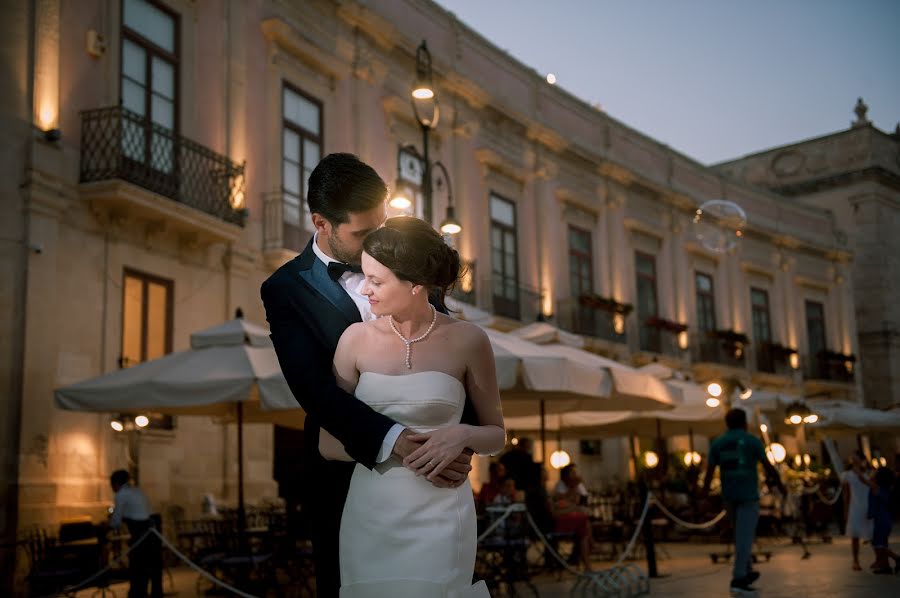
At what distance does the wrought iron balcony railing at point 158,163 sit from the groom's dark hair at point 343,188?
11.3 metres

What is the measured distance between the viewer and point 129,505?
1075 cm

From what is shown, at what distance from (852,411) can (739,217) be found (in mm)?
11759

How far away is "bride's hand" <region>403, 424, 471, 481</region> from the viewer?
2.80 m

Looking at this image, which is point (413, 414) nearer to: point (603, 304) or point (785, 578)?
point (785, 578)

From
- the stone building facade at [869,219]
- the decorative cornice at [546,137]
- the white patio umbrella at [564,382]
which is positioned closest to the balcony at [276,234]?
the white patio umbrella at [564,382]

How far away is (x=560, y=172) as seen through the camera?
26.8 meters

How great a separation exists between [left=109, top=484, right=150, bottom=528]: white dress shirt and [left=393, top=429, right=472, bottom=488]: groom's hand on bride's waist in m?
8.53

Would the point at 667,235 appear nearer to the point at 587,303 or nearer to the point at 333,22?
the point at 587,303

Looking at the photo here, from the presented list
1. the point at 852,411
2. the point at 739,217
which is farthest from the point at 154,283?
the point at 852,411

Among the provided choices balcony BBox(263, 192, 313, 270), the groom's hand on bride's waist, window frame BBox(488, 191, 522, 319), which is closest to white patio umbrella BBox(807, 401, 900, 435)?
window frame BBox(488, 191, 522, 319)

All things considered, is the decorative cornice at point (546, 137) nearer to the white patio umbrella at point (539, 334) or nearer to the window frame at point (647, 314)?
the window frame at point (647, 314)

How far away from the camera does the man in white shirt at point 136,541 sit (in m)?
9.30

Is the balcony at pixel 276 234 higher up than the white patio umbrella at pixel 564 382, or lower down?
higher up

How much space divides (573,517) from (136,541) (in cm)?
593
